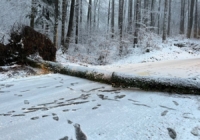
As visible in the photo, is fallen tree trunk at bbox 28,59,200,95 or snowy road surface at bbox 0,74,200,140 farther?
fallen tree trunk at bbox 28,59,200,95

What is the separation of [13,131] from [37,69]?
4.82 metres

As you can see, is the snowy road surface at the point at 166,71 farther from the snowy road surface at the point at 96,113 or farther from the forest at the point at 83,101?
the snowy road surface at the point at 96,113

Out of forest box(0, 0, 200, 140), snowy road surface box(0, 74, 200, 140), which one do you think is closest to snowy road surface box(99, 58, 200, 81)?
forest box(0, 0, 200, 140)

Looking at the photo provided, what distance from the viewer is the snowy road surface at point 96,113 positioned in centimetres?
283

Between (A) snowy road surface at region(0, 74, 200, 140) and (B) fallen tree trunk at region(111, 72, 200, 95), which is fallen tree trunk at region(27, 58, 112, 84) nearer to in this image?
(B) fallen tree trunk at region(111, 72, 200, 95)

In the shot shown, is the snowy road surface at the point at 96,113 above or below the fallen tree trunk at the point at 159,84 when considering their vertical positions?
below

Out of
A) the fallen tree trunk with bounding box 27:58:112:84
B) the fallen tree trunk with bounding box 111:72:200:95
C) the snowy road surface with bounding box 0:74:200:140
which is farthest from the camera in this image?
the fallen tree trunk with bounding box 27:58:112:84

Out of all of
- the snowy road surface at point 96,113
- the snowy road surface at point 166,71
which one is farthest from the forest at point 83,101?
the snowy road surface at point 166,71

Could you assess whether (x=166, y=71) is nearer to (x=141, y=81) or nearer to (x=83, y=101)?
(x=141, y=81)

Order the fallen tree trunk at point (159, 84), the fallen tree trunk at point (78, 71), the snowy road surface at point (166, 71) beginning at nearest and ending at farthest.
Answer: the fallen tree trunk at point (159, 84) → the fallen tree trunk at point (78, 71) → the snowy road surface at point (166, 71)

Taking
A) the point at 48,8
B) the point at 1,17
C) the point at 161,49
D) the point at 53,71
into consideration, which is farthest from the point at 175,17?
the point at 53,71

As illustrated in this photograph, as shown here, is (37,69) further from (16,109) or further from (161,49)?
(161,49)

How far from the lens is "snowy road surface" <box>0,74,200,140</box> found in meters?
2.83

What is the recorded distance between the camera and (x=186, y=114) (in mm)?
3482
